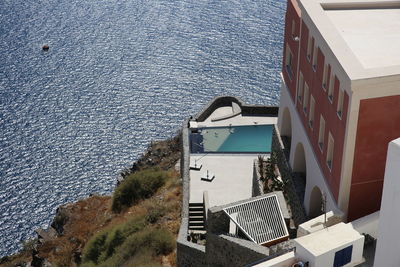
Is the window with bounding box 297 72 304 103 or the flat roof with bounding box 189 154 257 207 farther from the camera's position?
the flat roof with bounding box 189 154 257 207

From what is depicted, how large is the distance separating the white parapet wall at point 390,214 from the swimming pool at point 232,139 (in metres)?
27.2

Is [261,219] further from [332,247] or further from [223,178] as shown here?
[223,178]

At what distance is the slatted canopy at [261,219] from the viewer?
36719mm

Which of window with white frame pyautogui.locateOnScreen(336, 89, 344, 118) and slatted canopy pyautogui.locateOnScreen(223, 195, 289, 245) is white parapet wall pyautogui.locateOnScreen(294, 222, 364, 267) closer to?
slatted canopy pyautogui.locateOnScreen(223, 195, 289, 245)

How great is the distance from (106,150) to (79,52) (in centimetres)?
2257

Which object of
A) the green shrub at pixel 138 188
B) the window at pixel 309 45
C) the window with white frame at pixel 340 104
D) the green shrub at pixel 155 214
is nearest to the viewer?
the window with white frame at pixel 340 104

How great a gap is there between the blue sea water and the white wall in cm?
3479

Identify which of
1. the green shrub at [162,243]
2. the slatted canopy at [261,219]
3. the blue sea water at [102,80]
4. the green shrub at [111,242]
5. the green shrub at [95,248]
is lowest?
the blue sea water at [102,80]

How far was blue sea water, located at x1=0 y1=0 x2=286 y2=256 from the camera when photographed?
256 ft

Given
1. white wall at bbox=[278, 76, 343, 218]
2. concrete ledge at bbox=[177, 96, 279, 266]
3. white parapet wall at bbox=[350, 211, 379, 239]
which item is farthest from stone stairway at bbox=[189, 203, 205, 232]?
white parapet wall at bbox=[350, 211, 379, 239]

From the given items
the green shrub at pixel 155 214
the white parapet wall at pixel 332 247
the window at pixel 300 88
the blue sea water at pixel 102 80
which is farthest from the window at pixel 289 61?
the blue sea water at pixel 102 80

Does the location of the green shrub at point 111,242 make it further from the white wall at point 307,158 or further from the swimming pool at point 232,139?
the white wall at point 307,158

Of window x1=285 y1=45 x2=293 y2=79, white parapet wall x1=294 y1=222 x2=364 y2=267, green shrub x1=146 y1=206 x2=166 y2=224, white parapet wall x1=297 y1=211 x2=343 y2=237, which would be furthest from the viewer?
green shrub x1=146 y1=206 x2=166 y2=224

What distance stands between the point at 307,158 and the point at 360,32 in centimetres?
743
